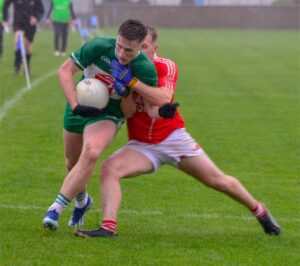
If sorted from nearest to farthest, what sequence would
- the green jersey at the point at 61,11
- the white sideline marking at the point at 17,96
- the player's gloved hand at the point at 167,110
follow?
1. the player's gloved hand at the point at 167,110
2. the white sideline marking at the point at 17,96
3. the green jersey at the point at 61,11

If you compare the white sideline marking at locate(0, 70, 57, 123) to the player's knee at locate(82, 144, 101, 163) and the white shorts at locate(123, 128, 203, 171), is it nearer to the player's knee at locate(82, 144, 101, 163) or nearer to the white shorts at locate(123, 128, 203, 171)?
the white shorts at locate(123, 128, 203, 171)

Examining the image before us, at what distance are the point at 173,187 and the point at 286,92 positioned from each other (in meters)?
10.3

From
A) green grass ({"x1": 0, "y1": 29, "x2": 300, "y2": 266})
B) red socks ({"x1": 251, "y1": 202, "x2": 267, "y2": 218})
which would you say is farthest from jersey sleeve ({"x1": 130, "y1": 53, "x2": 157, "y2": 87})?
red socks ({"x1": 251, "y1": 202, "x2": 267, "y2": 218})

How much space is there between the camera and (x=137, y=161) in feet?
25.7

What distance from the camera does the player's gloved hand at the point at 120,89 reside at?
7562mm

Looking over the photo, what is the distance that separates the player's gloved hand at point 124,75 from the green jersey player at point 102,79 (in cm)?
4

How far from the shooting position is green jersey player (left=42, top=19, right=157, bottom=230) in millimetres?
7441

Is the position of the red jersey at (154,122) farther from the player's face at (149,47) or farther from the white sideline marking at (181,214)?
the white sideline marking at (181,214)

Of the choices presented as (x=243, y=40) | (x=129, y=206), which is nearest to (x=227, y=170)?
(x=129, y=206)

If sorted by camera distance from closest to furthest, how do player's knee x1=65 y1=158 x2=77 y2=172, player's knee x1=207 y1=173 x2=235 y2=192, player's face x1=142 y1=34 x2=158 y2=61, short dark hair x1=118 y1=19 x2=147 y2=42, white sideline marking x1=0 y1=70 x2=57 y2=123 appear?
short dark hair x1=118 y1=19 x2=147 y2=42 → player's face x1=142 y1=34 x2=158 y2=61 → player's knee x1=207 y1=173 x2=235 y2=192 → player's knee x1=65 y1=158 x2=77 y2=172 → white sideline marking x1=0 y1=70 x2=57 y2=123

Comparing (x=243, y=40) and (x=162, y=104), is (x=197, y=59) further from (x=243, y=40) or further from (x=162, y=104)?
(x=162, y=104)

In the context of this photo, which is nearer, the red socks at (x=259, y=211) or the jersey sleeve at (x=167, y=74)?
the jersey sleeve at (x=167, y=74)

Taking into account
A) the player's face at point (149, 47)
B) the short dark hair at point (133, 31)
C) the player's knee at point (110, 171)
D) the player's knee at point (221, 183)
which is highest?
the short dark hair at point (133, 31)

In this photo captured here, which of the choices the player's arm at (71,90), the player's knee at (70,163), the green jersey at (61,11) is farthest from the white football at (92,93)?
the green jersey at (61,11)
